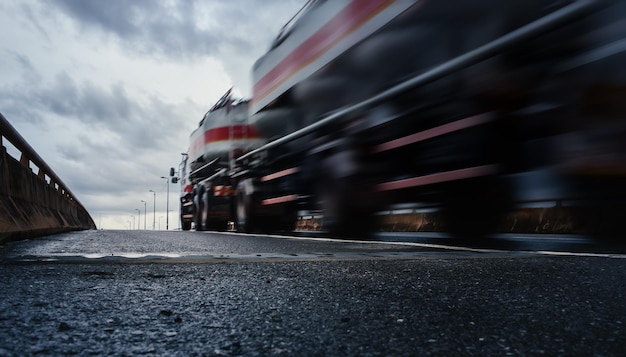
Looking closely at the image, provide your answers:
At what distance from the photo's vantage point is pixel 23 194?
6.59 metres

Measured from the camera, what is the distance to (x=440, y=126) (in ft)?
17.5

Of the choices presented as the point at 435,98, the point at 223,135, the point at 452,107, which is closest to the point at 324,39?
the point at 435,98

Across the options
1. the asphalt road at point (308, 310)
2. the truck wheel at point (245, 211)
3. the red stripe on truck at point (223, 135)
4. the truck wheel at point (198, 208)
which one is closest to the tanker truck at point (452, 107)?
the asphalt road at point (308, 310)

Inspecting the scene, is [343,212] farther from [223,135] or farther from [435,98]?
[223,135]

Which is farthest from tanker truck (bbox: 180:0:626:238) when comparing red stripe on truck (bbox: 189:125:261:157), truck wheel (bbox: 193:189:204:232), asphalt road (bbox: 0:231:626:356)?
truck wheel (bbox: 193:189:204:232)

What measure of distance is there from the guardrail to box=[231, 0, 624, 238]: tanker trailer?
12.3ft

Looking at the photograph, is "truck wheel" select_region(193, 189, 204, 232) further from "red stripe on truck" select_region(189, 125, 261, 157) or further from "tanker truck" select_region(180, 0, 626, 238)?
"tanker truck" select_region(180, 0, 626, 238)

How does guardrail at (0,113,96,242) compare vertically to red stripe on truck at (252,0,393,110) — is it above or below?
below

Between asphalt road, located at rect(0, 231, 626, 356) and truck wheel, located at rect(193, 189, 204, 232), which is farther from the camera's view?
truck wheel, located at rect(193, 189, 204, 232)

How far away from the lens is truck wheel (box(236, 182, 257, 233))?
10.9m

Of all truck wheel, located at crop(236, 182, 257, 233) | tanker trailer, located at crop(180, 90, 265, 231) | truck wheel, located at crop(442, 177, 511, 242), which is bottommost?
truck wheel, located at crop(442, 177, 511, 242)

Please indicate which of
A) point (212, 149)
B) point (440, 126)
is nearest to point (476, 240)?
point (440, 126)

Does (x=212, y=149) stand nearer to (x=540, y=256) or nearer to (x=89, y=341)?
(x=540, y=256)

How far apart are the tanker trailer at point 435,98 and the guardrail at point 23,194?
3.75 metres
